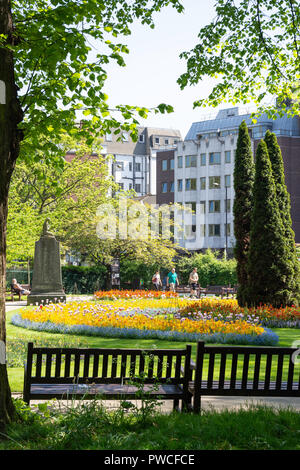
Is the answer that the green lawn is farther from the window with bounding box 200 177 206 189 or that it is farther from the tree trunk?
the window with bounding box 200 177 206 189

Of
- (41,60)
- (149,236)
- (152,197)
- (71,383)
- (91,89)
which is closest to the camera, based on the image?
(71,383)

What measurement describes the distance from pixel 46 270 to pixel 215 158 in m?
46.3

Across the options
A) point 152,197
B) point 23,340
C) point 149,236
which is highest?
point 152,197

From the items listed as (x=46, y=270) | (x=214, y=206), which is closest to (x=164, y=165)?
(x=214, y=206)

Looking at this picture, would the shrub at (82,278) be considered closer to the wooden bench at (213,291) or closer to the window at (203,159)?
the wooden bench at (213,291)

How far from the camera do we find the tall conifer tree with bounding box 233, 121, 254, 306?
2217cm

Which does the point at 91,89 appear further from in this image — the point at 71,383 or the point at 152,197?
the point at 152,197

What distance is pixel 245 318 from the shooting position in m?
16.7

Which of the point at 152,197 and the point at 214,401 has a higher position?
the point at 152,197

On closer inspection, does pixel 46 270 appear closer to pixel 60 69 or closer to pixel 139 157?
pixel 60 69

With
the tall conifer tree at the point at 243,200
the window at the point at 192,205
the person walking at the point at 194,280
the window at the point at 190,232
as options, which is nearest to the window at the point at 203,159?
the window at the point at 192,205

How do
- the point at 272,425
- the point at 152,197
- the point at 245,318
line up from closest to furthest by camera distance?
the point at 272,425 → the point at 245,318 → the point at 152,197

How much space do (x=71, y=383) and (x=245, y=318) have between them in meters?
10.7
